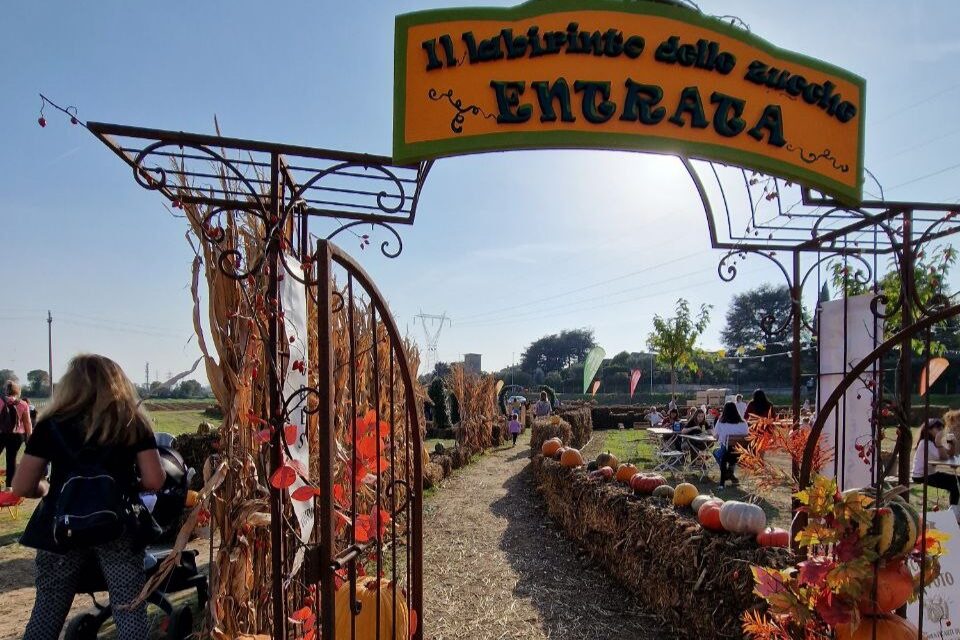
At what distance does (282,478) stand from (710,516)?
314 cm

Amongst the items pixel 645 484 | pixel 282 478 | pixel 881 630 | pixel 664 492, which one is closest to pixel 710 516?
pixel 664 492

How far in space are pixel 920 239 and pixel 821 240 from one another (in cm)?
51

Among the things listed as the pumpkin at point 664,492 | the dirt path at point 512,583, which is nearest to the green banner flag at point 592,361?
the dirt path at point 512,583

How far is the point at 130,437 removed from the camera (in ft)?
7.91

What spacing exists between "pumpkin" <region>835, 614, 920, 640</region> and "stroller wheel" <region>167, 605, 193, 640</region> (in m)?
3.41

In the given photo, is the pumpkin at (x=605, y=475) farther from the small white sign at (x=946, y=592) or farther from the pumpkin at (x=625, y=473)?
the small white sign at (x=946, y=592)

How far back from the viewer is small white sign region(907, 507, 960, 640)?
241 cm

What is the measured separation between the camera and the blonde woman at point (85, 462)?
2330 mm

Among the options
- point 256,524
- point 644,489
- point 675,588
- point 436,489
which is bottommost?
point 436,489

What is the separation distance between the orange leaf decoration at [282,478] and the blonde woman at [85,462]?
0.98 meters

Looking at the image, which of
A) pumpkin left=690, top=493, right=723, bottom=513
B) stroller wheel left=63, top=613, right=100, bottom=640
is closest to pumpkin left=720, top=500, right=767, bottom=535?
pumpkin left=690, top=493, right=723, bottom=513

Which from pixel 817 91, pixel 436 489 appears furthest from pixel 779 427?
pixel 436 489

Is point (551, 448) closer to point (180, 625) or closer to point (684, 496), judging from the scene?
point (684, 496)

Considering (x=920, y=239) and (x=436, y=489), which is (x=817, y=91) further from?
(x=436, y=489)
